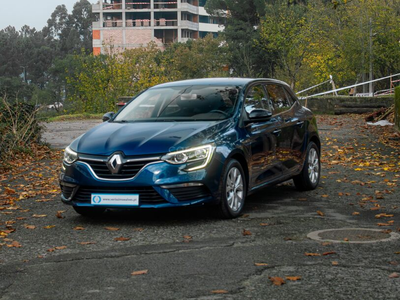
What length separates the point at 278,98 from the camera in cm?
1070

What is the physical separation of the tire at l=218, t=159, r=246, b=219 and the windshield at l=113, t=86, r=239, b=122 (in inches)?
27.8

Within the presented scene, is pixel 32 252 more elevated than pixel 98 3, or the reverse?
pixel 98 3

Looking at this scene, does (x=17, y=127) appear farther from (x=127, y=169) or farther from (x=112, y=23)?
(x=112, y=23)

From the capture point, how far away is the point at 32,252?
722cm

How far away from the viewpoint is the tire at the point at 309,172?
1112 cm

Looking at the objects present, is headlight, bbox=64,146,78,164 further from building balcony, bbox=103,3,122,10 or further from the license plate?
building balcony, bbox=103,3,122,10

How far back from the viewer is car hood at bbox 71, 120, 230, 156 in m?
8.32

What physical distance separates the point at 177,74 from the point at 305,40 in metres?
16.9

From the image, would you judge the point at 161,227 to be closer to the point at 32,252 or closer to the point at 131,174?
the point at 131,174

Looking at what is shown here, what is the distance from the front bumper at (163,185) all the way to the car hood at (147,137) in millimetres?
199

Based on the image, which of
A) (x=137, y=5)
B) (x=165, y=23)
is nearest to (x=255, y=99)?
(x=165, y=23)

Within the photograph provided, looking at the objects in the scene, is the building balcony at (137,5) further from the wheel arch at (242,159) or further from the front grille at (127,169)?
the front grille at (127,169)

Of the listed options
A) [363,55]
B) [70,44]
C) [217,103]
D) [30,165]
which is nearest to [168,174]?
[217,103]

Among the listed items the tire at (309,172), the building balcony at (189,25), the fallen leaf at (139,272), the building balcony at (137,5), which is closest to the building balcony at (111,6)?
the building balcony at (137,5)
